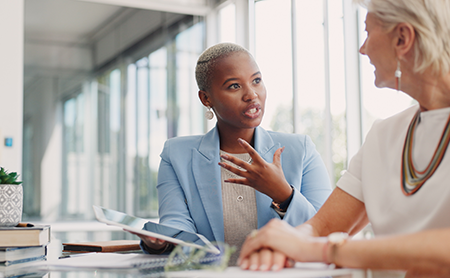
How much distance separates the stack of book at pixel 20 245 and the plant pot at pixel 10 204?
0.08 meters

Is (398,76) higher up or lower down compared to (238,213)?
higher up

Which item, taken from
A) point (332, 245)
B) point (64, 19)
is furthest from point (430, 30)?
point (64, 19)

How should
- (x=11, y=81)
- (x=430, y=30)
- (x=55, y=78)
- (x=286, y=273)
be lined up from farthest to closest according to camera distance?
(x=55, y=78)
(x=11, y=81)
(x=430, y=30)
(x=286, y=273)

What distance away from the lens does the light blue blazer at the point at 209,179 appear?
150cm

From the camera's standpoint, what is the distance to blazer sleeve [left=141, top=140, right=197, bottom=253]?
1.47 m

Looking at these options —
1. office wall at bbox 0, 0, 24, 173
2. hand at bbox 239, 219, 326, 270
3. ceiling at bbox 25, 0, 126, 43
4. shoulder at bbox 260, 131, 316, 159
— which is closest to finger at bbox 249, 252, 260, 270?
hand at bbox 239, 219, 326, 270

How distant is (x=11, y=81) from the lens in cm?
Result: 429

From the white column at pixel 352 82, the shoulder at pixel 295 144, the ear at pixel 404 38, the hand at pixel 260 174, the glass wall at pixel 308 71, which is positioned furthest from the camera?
the glass wall at pixel 308 71

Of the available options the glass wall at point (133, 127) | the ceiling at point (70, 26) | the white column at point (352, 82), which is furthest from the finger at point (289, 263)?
the ceiling at point (70, 26)

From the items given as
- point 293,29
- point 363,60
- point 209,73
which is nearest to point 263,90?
point 209,73

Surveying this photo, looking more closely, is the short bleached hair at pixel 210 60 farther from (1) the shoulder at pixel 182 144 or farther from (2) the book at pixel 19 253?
(2) the book at pixel 19 253

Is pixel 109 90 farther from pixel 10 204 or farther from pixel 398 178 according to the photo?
pixel 398 178

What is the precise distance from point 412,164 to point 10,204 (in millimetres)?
1139

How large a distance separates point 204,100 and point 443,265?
1.21 metres
